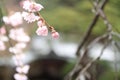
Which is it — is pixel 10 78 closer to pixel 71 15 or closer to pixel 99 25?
pixel 71 15

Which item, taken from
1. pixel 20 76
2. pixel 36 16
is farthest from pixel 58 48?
pixel 36 16

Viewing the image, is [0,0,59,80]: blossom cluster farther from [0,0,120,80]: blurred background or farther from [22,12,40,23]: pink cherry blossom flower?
[0,0,120,80]: blurred background

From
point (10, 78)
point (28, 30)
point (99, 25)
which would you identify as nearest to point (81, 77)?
point (99, 25)

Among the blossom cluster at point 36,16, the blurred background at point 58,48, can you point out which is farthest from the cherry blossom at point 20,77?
the blurred background at point 58,48

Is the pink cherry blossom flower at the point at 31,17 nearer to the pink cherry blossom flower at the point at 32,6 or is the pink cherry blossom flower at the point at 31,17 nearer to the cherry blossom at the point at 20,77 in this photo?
the pink cherry blossom flower at the point at 32,6

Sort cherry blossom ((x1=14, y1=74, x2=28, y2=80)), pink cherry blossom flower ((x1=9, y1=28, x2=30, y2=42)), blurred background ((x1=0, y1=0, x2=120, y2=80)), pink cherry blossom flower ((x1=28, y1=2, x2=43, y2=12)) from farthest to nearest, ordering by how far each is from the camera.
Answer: blurred background ((x1=0, y1=0, x2=120, y2=80)) → pink cherry blossom flower ((x1=9, y1=28, x2=30, y2=42)) → cherry blossom ((x1=14, y1=74, x2=28, y2=80)) → pink cherry blossom flower ((x1=28, y1=2, x2=43, y2=12))

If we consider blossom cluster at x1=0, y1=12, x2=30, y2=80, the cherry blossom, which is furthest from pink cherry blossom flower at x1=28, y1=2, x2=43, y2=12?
the cherry blossom

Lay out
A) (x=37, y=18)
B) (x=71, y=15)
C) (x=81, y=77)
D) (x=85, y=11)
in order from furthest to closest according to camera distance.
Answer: (x=71, y=15) < (x=85, y=11) < (x=81, y=77) < (x=37, y=18)

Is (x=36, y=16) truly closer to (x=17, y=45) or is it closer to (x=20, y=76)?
(x=20, y=76)
